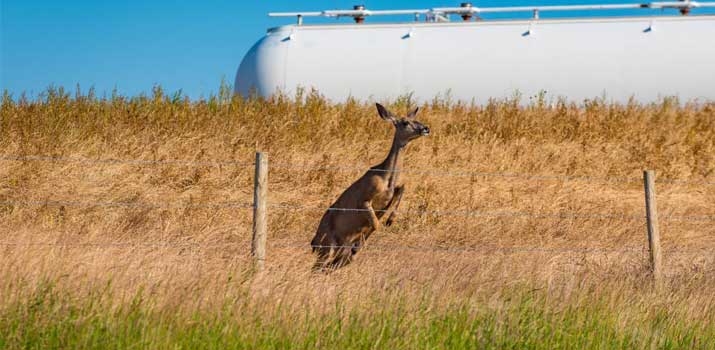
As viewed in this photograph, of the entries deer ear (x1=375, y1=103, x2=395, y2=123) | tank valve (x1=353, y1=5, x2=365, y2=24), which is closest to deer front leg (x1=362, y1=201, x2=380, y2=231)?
Answer: deer ear (x1=375, y1=103, x2=395, y2=123)

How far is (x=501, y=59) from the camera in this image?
21.3 metres

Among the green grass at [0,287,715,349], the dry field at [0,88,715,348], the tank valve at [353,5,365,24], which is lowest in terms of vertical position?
→ the green grass at [0,287,715,349]

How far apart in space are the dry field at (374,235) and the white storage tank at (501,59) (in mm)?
688

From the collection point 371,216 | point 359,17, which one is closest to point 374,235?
point 371,216

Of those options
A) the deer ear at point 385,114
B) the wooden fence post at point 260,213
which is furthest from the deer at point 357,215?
the wooden fence post at point 260,213

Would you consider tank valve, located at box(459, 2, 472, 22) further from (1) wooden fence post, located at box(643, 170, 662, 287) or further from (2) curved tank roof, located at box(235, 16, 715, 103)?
(1) wooden fence post, located at box(643, 170, 662, 287)

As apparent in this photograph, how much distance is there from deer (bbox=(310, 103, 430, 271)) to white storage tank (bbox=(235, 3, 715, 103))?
12057 mm

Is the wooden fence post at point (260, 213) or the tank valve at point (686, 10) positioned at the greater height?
the tank valve at point (686, 10)

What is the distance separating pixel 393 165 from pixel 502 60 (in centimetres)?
1229

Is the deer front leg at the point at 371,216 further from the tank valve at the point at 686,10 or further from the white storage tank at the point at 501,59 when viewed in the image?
the tank valve at the point at 686,10

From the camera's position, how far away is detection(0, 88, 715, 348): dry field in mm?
6344

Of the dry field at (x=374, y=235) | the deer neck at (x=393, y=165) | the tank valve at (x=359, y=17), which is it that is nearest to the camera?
the dry field at (x=374, y=235)

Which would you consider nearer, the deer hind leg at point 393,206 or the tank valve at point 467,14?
the deer hind leg at point 393,206

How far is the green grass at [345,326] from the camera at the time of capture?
18.5ft
